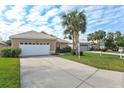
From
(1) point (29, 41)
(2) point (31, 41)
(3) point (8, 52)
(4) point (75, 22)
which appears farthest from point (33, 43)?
→ (4) point (75, 22)

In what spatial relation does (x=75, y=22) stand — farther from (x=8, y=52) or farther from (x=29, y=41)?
(x=8, y=52)

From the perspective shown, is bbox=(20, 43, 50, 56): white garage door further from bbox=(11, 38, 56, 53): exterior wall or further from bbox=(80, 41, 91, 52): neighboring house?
bbox=(80, 41, 91, 52): neighboring house

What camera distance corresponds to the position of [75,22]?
2603 centimetres

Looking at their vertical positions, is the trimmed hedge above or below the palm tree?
below

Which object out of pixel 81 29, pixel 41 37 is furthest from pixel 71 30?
pixel 41 37

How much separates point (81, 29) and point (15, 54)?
30.3 feet

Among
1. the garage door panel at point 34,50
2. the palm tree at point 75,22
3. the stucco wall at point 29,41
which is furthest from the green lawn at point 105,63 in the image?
the stucco wall at point 29,41

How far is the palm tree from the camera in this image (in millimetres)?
25906

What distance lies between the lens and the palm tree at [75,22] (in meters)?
25.9

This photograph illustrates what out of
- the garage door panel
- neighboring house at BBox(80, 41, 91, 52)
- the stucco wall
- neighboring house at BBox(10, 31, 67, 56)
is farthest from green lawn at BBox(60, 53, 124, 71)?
neighboring house at BBox(80, 41, 91, 52)

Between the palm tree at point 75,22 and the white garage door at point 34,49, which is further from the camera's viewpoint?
the white garage door at point 34,49

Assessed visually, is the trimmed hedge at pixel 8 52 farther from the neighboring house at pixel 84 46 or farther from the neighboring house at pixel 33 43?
the neighboring house at pixel 84 46

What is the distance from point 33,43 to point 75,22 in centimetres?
653
